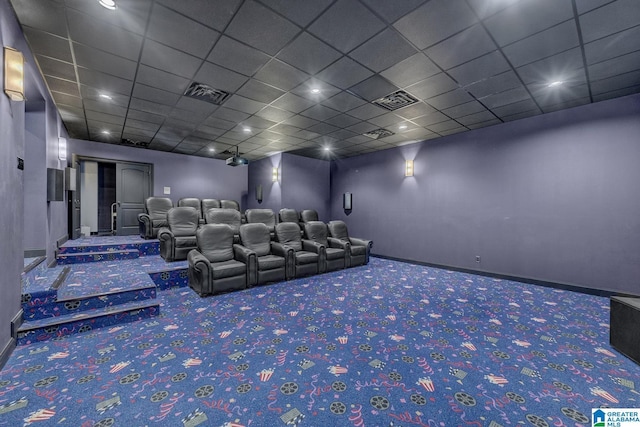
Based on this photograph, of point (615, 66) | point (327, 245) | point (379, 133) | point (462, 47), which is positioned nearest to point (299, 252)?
point (327, 245)

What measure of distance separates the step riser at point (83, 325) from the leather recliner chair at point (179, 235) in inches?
79.2

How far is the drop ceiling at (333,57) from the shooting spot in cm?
226

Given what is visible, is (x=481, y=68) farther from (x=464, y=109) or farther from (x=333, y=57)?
(x=333, y=57)

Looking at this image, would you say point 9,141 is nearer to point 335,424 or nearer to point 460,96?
point 335,424

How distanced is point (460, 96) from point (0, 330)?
5.72 meters

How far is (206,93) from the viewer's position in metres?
3.91

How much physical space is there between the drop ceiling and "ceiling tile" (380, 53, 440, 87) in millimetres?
13

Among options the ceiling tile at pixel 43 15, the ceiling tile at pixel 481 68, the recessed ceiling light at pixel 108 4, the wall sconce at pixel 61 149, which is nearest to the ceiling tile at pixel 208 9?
the recessed ceiling light at pixel 108 4

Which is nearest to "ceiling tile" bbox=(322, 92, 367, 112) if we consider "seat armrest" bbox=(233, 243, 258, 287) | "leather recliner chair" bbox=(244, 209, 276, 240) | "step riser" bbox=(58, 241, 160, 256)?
"seat armrest" bbox=(233, 243, 258, 287)

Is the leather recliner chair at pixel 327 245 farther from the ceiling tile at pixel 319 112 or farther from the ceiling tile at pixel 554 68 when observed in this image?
the ceiling tile at pixel 554 68

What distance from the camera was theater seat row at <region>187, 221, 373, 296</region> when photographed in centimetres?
387

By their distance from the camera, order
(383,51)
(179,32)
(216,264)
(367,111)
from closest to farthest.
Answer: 1. (179,32)
2. (383,51)
3. (216,264)
4. (367,111)

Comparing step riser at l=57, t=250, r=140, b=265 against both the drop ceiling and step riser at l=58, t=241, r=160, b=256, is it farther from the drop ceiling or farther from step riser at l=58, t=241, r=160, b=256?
the drop ceiling

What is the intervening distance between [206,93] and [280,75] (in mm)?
1377
